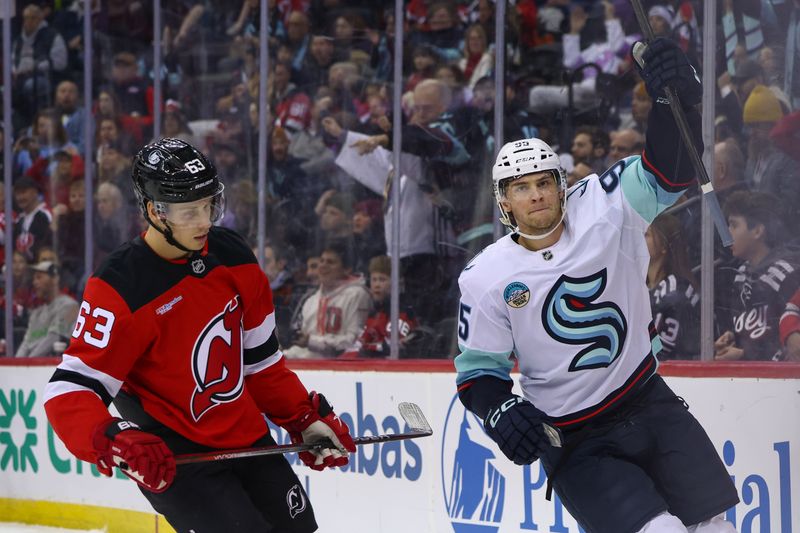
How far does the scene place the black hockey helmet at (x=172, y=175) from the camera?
2943mm

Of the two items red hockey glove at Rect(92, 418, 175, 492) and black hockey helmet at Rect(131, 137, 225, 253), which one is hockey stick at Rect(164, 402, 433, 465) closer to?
red hockey glove at Rect(92, 418, 175, 492)

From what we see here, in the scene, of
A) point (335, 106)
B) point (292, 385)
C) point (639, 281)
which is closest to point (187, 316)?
point (292, 385)

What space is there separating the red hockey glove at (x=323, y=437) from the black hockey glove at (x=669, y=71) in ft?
3.67

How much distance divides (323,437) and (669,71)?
121cm

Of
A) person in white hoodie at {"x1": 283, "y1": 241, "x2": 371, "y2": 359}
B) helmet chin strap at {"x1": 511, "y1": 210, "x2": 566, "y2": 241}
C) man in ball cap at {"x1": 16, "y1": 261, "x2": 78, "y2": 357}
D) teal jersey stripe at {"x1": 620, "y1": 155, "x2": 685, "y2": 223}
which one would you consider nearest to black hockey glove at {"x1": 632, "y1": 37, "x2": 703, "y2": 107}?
teal jersey stripe at {"x1": 620, "y1": 155, "x2": 685, "y2": 223}

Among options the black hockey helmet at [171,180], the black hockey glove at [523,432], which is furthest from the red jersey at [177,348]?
the black hockey glove at [523,432]

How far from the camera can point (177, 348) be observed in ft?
9.70

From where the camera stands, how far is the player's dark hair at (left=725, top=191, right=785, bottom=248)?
386 cm

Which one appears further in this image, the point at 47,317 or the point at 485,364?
the point at 47,317

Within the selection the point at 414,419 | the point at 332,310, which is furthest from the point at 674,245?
the point at 332,310

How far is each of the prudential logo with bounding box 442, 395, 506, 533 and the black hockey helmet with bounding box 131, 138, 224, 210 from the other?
1695 mm

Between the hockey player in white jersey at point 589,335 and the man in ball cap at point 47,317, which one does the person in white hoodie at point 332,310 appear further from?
the hockey player in white jersey at point 589,335

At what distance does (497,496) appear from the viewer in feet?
14.3

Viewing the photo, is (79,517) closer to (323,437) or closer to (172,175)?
(323,437)
